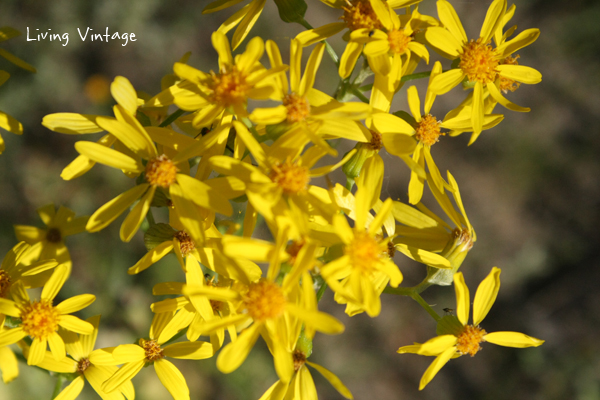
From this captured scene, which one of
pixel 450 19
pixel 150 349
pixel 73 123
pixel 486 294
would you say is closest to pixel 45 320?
pixel 150 349

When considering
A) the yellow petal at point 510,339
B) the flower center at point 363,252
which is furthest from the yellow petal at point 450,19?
the yellow petal at point 510,339

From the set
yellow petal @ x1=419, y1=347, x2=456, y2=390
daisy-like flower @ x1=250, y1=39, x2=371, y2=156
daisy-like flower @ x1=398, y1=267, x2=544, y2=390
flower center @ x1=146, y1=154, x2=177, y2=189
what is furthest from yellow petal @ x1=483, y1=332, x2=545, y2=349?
flower center @ x1=146, y1=154, x2=177, y2=189

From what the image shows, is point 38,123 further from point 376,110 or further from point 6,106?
point 376,110

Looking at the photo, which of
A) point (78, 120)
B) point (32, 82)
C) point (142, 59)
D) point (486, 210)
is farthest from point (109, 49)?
point (486, 210)

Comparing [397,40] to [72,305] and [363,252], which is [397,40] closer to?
[363,252]

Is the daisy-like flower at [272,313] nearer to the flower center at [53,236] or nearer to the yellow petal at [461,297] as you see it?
the yellow petal at [461,297]

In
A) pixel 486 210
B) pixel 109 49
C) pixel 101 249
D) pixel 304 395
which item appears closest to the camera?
pixel 304 395
